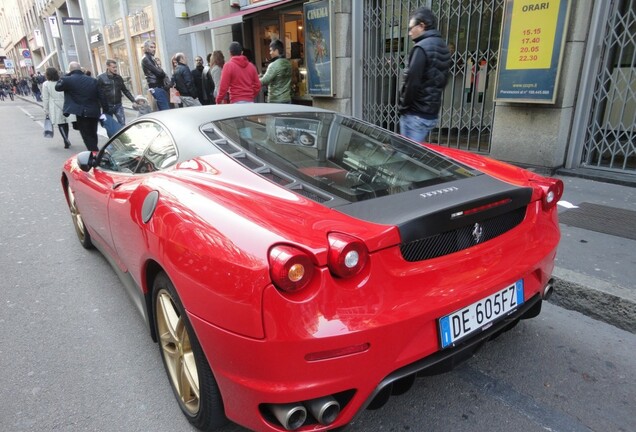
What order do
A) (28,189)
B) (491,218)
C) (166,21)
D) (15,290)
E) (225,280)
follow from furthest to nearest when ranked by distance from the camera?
(166,21) → (28,189) → (15,290) → (491,218) → (225,280)

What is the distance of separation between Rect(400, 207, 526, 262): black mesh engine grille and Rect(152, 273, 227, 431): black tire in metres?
0.93

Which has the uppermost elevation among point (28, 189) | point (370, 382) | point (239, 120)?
point (239, 120)

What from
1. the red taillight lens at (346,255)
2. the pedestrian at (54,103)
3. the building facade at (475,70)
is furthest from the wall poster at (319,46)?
the red taillight lens at (346,255)

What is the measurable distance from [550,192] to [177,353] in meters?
1.99

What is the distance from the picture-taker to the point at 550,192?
7.18 feet

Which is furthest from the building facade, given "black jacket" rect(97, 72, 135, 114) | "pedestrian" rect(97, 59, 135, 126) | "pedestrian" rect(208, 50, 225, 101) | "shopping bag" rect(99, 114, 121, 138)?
"shopping bag" rect(99, 114, 121, 138)

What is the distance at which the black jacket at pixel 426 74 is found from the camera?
14.3 ft

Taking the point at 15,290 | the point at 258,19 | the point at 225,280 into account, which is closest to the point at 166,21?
the point at 258,19

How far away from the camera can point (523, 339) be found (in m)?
2.64

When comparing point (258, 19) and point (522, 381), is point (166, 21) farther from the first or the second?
point (522, 381)

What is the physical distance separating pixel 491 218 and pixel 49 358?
8.58 feet

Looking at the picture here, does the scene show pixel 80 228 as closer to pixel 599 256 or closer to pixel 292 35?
pixel 599 256

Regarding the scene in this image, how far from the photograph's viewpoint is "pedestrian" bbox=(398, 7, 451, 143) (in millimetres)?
4340

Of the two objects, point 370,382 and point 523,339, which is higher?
point 370,382
